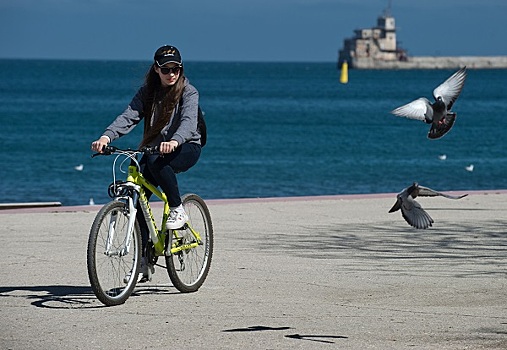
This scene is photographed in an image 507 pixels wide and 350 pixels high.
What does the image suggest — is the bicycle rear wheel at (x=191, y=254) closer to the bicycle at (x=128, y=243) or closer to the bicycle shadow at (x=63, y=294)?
the bicycle at (x=128, y=243)

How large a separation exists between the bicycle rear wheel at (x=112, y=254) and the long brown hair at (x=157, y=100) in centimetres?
56

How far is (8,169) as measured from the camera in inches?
1508

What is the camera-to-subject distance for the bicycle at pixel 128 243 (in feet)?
24.2

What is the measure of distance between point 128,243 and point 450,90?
2.34 m

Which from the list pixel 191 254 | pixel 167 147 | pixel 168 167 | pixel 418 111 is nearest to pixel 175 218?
pixel 168 167

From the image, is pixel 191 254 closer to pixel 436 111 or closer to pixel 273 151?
pixel 436 111

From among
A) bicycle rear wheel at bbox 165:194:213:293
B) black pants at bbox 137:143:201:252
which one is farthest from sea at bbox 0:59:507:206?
bicycle rear wheel at bbox 165:194:213:293

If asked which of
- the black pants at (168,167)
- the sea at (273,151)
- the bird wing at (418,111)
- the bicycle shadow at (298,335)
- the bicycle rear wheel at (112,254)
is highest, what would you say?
the sea at (273,151)

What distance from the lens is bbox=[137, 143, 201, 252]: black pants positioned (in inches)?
300

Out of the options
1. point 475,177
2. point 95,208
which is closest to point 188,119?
point 95,208

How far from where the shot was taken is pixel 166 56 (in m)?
7.62

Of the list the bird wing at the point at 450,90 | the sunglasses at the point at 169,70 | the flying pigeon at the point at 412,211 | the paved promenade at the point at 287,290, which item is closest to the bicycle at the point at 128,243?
the paved promenade at the point at 287,290

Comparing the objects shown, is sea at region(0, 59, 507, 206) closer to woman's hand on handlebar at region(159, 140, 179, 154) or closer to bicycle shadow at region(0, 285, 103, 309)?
woman's hand on handlebar at region(159, 140, 179, 154)

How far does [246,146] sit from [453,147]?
9.19 meters
